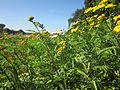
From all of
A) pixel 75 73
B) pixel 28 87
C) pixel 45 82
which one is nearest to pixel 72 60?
pixel 75 73

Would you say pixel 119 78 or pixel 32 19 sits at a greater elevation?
pixel 32 19

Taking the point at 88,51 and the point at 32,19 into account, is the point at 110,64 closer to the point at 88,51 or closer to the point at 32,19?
the point at 88,51

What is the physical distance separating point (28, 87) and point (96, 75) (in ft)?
2.17

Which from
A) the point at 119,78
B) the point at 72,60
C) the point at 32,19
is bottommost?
the point at 119,78

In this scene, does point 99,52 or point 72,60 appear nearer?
point 99,52

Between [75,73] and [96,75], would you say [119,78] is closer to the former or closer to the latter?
[96,75]

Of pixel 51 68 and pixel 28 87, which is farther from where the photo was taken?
pixel 51 68

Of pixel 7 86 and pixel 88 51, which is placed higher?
pixel 88 51

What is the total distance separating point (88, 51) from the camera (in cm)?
331

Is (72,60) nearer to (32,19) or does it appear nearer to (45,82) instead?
(45,82)

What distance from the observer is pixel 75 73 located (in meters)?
3.33

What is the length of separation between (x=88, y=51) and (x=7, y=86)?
899 millimetres

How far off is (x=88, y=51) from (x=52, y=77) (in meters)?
0.46

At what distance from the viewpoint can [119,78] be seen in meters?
3.12
